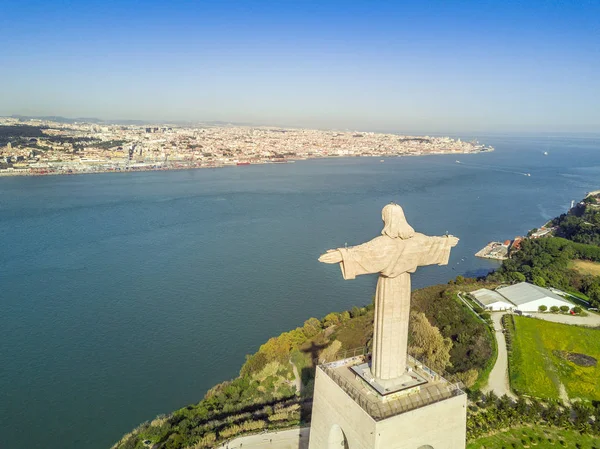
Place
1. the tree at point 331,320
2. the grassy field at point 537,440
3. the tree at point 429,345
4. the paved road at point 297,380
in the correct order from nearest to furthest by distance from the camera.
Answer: the grassy field at point 537,440 < the tree at point 429,345 < the paved road at point 297,380 < the tree at point 331,320

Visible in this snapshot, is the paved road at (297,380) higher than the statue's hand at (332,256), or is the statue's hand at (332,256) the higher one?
the statue's hand at (332,256)

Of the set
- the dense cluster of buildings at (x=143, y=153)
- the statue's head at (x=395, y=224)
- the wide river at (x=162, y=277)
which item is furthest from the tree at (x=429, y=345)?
the dense cluster of buildings at (x=143, y=153)

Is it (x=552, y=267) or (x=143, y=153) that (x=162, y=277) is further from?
(x=143, y=153)

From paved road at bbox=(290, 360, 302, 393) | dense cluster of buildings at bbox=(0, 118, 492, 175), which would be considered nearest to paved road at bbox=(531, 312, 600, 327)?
paved road at bbox=(290, 360, 302, 393)

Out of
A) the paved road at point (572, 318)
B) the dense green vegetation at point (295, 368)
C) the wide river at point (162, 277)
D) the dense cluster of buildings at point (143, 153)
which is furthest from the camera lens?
the dense cluster of buildings at point (143, 153)

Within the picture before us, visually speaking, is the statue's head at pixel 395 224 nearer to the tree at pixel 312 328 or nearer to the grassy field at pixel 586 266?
the tree at pixel 312 328

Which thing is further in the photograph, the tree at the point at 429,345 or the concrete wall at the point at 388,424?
the tree at the point at 429,345

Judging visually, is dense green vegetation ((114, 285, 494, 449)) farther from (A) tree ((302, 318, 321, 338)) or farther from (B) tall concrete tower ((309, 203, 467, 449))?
(B) tall concrete tower ((309, 203, 467, 449))

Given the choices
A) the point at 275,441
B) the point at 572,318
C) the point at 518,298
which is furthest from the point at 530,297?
the point at 275,441
